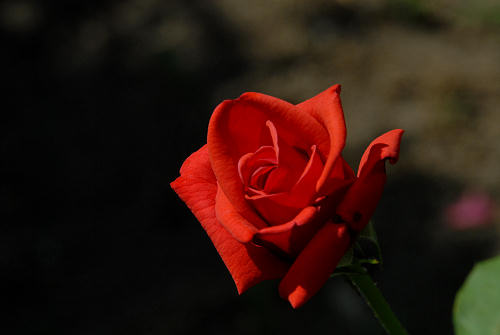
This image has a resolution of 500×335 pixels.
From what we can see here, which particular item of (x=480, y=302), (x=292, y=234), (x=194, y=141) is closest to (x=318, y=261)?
(x=292, y=234)

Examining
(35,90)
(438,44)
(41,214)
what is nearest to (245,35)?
(438,44)

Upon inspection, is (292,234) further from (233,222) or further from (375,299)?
(375,299)

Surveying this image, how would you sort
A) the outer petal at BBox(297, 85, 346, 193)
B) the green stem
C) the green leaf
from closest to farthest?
the outer petal at BBox(297, 85, 346, 193) < the green stem < the green leaf

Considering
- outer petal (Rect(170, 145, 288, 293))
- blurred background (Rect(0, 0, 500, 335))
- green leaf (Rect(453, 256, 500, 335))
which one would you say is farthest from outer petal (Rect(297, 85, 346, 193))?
blurred background (Rect(0, 0, 500, 335))

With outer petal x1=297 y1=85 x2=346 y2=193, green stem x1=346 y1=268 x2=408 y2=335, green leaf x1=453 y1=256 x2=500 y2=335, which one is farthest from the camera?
green leaf x1=453 y1=256 x2=500 y2=335

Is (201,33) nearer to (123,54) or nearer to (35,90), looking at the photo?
Answer: (123,54)

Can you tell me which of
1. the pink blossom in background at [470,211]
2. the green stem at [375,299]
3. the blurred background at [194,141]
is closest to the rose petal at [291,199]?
the green stem at [375,299]

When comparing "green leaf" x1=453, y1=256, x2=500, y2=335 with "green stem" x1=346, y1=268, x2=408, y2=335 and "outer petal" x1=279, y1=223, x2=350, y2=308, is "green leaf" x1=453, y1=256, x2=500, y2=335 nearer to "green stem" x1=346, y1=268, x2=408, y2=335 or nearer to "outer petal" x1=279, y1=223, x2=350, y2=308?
"green stem" x1=346, y1=268, x2=408, y2=335
